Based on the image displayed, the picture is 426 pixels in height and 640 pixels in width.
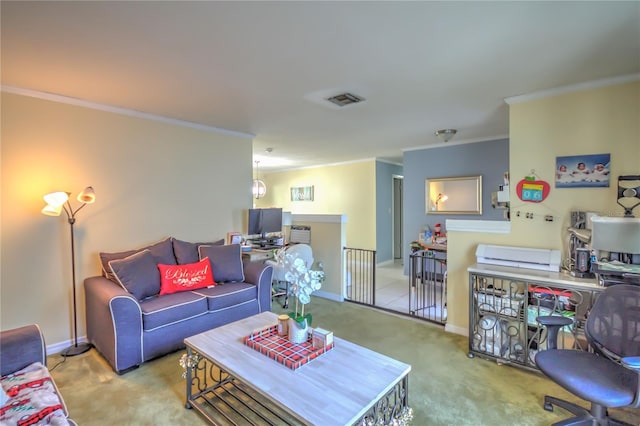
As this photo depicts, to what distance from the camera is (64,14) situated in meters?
1.68

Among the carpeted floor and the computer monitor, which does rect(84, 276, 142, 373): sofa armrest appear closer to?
the carpeted floor

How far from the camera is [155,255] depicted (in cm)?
326

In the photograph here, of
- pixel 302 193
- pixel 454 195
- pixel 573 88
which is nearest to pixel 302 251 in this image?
pixel 454 195

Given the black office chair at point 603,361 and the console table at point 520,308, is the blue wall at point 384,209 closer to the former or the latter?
the console table at point 520,308

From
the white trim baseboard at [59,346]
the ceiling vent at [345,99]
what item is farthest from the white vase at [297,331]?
the white trim baseboard at [59,346]

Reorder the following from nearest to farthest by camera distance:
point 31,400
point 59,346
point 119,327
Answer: point 31,400, point 119,327, point 59,346

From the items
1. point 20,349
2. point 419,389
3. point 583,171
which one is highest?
point 583,171

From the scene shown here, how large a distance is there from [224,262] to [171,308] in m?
0.85

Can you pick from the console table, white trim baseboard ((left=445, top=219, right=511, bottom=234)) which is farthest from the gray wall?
the console table

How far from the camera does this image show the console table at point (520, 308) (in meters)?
2.39

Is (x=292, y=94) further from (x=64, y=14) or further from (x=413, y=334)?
(x=413, y=334)

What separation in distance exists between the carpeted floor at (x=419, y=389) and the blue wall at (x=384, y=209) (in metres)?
3.78

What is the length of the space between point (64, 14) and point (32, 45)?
57 cm

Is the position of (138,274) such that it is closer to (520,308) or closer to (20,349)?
(20,349)
